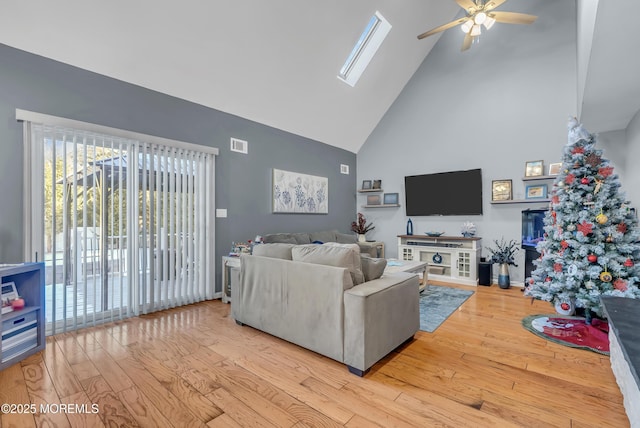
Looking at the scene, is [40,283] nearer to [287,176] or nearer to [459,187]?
[287,176]

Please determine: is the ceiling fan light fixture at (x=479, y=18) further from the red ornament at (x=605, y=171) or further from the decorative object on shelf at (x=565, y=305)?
the decorative object on shelf at (x=565, y=305)

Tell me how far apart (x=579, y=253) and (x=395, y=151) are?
387 cm

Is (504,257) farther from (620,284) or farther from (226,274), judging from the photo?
(226,274)

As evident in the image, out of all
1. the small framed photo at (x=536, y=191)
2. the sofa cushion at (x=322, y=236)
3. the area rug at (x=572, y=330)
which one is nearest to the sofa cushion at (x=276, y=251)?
the sofa cushion at (x=322, y=236)

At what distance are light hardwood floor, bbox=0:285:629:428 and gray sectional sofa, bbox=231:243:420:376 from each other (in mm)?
→ 146

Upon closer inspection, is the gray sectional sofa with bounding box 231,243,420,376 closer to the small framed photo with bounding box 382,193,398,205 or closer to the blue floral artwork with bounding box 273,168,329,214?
the blue floral artwork with bounding box 273,168,329,214

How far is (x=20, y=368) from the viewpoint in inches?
84.4

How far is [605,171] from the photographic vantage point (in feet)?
9.01

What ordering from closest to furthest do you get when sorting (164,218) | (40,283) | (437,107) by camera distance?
(40,283) → (164,218) → (437,107)

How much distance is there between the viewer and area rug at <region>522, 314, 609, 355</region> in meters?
2.51

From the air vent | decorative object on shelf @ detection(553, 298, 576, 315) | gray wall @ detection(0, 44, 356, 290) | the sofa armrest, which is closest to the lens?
the sofa armrest

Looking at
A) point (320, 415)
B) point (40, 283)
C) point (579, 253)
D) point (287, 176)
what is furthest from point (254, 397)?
point (287, 176)

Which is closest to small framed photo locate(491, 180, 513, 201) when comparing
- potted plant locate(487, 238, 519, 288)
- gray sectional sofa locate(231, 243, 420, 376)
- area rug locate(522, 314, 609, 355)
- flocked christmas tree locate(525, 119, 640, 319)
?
potted plant locate(487, 238, 519, 288)

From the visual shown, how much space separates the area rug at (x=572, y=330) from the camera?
2.51m
